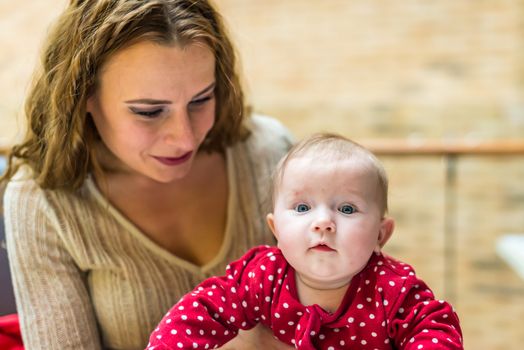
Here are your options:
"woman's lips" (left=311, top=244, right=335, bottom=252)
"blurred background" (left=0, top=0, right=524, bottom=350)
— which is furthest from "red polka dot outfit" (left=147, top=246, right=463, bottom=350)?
"blurred background" (left=0, top=0, right=524, bottom=350)

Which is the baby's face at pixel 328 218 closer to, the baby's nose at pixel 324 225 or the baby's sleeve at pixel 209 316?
the baby's nose at pixel 324 225

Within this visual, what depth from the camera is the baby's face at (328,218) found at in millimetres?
1189

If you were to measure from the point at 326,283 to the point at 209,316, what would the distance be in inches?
8.6

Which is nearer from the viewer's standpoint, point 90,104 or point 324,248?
point 324,248

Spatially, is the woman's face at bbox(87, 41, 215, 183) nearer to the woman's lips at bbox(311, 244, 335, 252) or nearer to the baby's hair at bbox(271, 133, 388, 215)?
the baby's hair at bbox(271, 133, 388, 215)

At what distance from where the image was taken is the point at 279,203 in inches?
50.3

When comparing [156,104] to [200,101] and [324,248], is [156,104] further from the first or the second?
[324,248]

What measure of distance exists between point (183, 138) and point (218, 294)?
0.37 m

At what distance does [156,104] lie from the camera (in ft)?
4.82

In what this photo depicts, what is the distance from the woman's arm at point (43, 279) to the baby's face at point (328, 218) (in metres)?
0.57

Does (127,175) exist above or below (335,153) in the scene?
below

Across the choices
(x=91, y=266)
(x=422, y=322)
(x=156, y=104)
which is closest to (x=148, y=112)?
(x=156, y=104)

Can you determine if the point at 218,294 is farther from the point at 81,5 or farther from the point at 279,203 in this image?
the point at 81,5

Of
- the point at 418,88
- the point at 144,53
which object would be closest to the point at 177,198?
the point at 144,53
